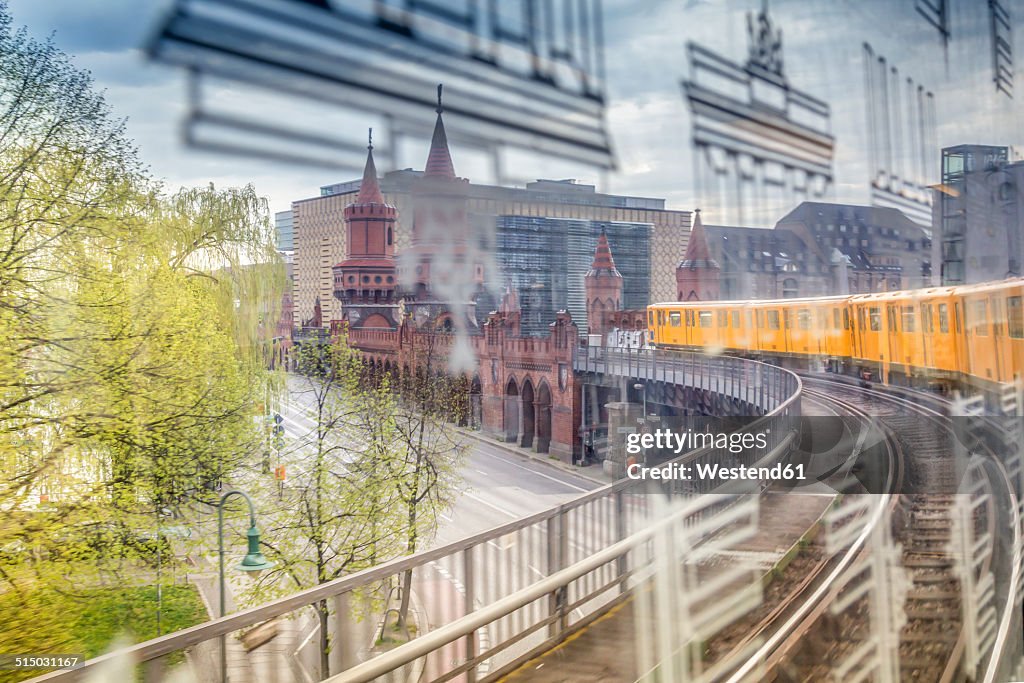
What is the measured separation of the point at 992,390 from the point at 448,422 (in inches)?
132

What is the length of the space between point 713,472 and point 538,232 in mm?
1366

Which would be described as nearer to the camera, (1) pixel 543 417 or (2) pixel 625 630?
(2) pixel 625 630

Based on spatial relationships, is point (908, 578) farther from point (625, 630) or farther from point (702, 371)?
point (625, 630)

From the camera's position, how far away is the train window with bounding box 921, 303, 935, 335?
4875mm

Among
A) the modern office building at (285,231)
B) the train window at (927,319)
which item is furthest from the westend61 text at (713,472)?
the train window at (927,319)

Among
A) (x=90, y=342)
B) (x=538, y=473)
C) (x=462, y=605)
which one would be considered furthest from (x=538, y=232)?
(x=90, y=342)

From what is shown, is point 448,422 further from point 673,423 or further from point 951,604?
point 951,604

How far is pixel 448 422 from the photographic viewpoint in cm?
301

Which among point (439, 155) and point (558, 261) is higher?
point (439, 155)

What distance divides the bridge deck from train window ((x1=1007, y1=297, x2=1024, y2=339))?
5.38 ft

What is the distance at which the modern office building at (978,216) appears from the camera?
4512mm

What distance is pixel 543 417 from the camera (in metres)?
3.14

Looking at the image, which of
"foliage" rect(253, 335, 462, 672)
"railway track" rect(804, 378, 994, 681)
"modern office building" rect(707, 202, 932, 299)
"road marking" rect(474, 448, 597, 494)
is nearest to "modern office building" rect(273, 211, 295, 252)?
"foliage" rect(253, 335, 462, 672)

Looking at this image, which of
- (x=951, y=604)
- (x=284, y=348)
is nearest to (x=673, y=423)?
(x=951, y=604)
